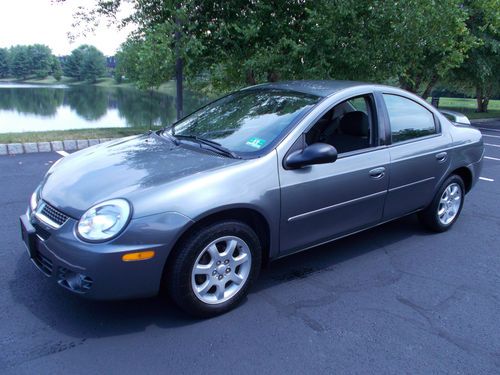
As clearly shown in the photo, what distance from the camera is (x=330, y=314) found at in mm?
2842

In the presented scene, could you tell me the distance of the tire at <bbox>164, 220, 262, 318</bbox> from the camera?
2533 millimetres

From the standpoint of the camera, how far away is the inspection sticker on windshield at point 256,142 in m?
3.02

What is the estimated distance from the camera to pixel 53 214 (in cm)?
259

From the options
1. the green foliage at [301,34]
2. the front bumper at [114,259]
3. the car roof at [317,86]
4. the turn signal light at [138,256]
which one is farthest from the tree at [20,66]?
the turn signal light at [138,256]

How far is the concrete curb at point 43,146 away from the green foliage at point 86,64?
2800 inches

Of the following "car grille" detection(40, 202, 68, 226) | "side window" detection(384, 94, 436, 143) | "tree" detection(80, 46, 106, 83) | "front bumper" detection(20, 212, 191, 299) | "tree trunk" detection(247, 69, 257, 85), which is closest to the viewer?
"front bumper" detection(20, 212, 191, 299)

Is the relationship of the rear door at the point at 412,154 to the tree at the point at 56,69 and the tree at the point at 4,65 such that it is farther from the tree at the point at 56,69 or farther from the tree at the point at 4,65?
the tree at the point at 4,65

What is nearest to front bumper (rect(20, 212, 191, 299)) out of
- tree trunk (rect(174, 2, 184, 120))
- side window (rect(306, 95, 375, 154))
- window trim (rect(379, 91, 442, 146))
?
side window (rect(306, 95, 375, 154))

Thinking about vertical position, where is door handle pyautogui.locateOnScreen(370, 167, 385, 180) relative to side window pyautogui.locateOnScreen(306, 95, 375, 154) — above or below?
below

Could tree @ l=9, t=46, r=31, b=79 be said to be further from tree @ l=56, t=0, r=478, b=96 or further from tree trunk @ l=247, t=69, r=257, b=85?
tree trunk @ l=247, t=69, r=257, b=85

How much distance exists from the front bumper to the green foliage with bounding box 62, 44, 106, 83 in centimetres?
7796

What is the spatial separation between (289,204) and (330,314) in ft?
2.64

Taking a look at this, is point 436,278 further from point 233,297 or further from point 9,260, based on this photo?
point 9,260

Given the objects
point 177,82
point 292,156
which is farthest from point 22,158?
point 292,156
